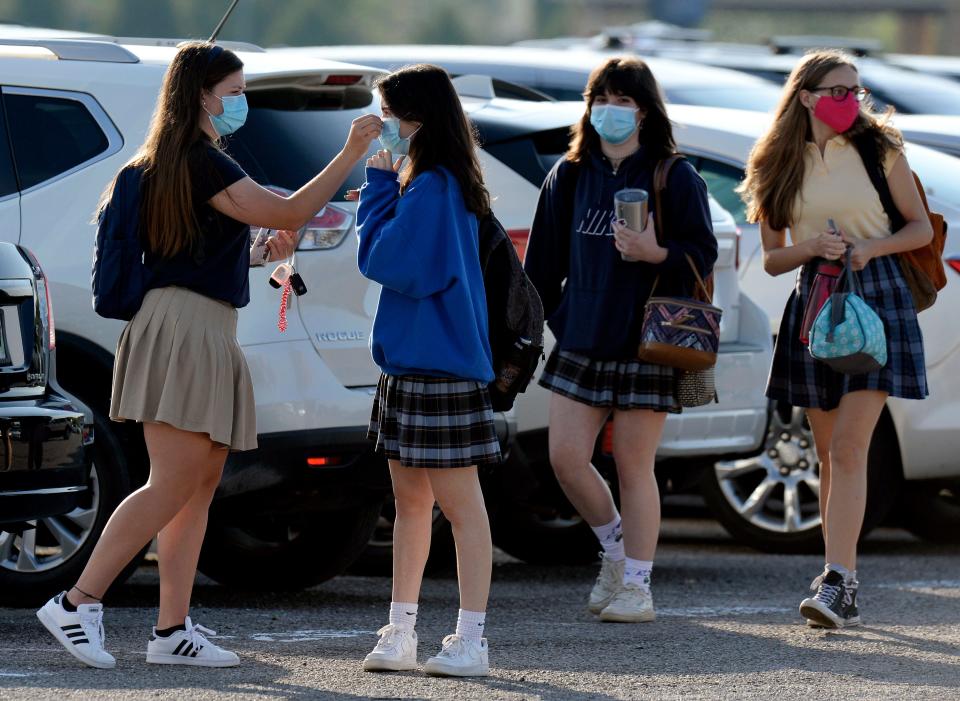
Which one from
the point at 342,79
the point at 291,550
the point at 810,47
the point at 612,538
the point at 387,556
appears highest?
the point at 810,47

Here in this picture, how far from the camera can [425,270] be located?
17.1 ft

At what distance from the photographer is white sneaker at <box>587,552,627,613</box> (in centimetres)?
658

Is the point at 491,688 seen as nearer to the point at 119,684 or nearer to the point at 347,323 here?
the point at 119,684

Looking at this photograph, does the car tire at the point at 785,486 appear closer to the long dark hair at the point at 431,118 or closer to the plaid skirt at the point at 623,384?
the plaid skirt at the point at 623,384

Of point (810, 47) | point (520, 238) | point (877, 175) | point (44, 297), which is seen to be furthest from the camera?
point (810, 47)

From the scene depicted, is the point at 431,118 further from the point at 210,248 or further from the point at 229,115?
the point at 210,248

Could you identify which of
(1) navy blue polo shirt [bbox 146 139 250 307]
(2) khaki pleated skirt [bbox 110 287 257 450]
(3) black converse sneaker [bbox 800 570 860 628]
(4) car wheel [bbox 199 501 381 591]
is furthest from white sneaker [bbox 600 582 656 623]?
(1) navy blue polo shirt [bbox 146 139 250 307]

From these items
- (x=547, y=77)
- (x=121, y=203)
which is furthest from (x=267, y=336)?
(x=547, y=77)

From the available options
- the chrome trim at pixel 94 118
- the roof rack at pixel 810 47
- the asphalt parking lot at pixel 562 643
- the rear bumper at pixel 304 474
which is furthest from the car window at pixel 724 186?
the roof rack at pixel 810 47

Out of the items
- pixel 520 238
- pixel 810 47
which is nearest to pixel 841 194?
pixel 520 238

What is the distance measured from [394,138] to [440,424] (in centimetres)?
77

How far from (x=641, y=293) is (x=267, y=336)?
121cm

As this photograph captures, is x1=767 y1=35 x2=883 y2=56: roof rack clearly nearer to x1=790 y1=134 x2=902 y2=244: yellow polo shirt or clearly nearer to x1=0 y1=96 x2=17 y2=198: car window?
x1=790 y1=134 x2=902 y2=244: yellow polo shirt

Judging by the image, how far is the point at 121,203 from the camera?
5.27 m
